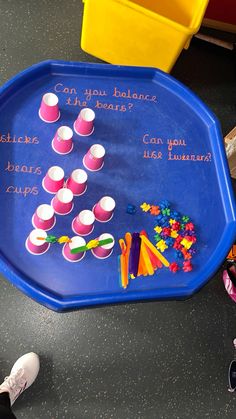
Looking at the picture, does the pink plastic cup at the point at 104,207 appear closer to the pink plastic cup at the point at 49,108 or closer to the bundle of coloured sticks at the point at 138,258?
the bundle of coloured sticks at the point at 138,258

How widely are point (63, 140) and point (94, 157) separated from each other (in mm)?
89

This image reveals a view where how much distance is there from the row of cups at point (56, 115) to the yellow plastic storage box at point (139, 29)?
0.40 meters

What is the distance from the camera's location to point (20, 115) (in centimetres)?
118

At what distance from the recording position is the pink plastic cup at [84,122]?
45.7 inches

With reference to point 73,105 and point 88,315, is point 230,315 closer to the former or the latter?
point 88,315

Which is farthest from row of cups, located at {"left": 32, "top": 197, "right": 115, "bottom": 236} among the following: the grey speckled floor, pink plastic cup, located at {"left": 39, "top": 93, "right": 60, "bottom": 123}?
the grey speckled floor

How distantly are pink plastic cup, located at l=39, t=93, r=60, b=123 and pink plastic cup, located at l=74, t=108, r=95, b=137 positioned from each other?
0.20ft

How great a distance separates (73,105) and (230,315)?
89 centimetres

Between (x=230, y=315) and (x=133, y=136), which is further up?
(x=133, y=136)

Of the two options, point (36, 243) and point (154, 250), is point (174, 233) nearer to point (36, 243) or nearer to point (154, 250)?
point (154, 250)

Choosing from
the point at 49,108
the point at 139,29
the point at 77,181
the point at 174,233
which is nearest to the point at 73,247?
the point at 77,181

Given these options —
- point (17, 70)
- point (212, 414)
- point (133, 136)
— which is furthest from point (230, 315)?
point (17, 70)

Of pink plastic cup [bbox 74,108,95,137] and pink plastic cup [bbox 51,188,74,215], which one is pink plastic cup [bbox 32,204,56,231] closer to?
pink plastic cup [bbox 51,188,74,215]

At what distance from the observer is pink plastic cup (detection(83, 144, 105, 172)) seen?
113 centimetres
